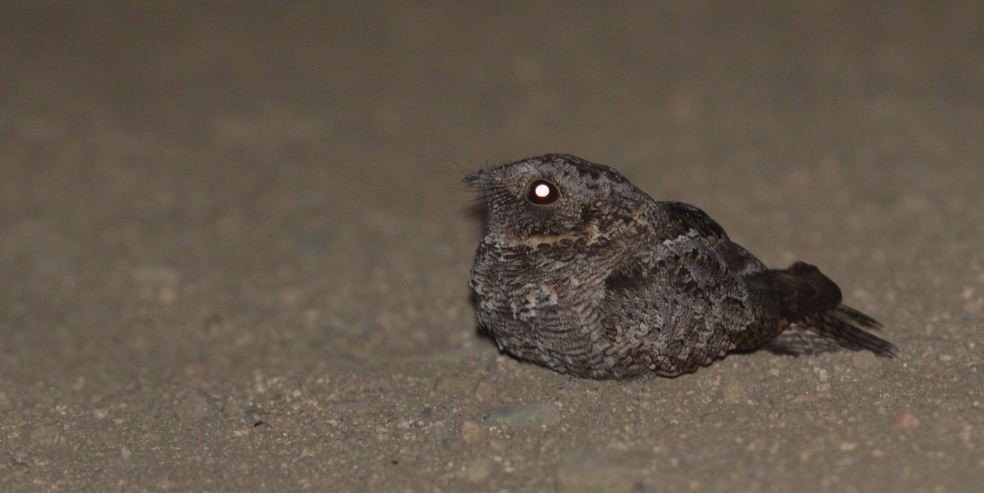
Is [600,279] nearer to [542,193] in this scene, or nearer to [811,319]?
[542,193]

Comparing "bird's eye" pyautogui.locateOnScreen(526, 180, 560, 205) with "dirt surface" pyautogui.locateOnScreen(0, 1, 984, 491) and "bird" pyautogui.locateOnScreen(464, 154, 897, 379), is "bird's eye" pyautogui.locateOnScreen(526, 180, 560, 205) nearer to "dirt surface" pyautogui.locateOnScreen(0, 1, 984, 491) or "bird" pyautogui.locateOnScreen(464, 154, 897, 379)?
"bird" pyautogui.locateOnScreen(464, 154, 897, 379)

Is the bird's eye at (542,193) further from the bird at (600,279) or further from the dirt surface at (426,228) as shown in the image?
the dirt surface at (426,228)

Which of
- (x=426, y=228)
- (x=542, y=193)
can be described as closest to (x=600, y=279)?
(x=542, y=193)

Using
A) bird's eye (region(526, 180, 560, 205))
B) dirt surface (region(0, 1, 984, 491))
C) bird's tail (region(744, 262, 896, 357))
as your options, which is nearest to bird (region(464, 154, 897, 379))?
bird's eye (region(526, 180, 560, 205))

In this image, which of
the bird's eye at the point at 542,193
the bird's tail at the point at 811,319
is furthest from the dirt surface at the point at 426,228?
the bird's eye at the point at 542,193

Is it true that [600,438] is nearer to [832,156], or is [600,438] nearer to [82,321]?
[82,321]

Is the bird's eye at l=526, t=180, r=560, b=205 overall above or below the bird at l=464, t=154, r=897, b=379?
above
